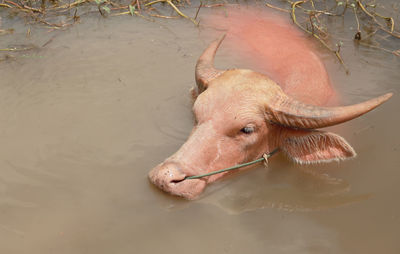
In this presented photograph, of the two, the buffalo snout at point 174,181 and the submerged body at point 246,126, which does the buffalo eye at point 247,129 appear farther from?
the buffalo snout at point 174,181

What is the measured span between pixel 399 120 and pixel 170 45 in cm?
287

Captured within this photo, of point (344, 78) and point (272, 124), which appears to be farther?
point (344, 78)

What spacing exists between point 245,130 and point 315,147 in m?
0.68

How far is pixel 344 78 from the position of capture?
5051 mm

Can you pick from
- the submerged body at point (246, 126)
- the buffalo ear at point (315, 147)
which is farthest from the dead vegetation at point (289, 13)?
the buffalo ear at point (315, 147)

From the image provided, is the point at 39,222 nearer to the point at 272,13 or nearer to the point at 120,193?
the point at 120,193

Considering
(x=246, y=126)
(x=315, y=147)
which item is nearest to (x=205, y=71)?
(x=246, y=126)

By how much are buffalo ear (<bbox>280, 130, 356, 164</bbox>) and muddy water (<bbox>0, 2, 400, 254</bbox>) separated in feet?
0.38

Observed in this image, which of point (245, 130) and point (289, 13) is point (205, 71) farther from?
point (289, 13)

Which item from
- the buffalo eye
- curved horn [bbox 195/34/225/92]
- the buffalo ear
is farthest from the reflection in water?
curved horn [bbox 195/34/225/92]

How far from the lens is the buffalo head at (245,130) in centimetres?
320

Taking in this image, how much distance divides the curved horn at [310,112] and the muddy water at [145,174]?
0.55 meters

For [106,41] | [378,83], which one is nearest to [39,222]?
[106,41]

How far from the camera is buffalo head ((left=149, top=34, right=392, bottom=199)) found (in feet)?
10.5
